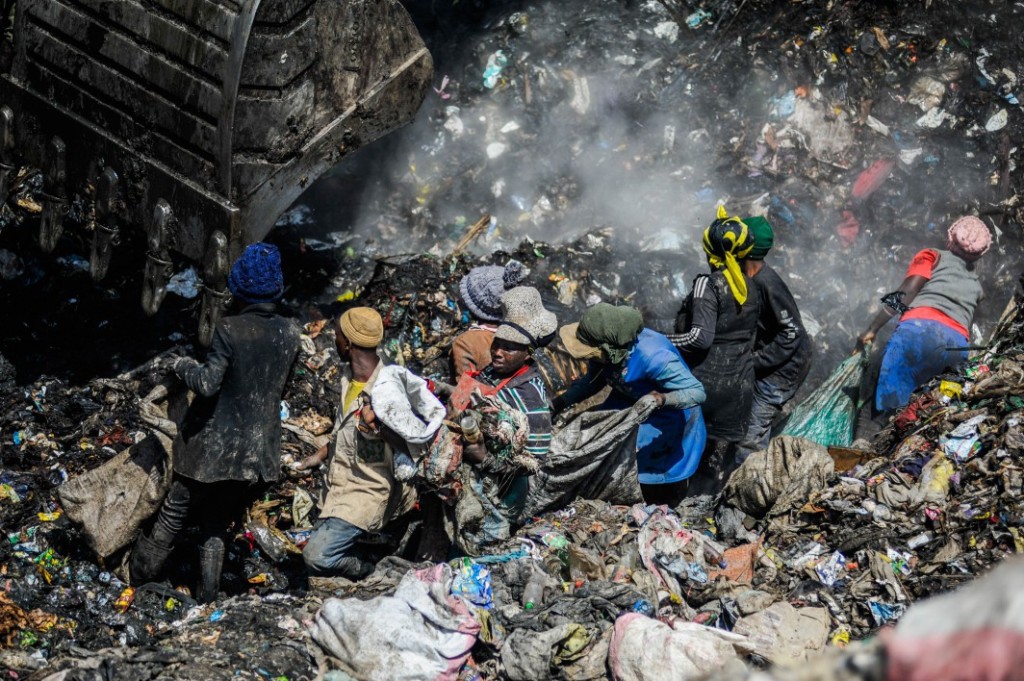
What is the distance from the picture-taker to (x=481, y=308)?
15.4 feet

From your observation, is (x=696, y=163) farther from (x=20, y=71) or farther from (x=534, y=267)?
(x=20, y=71)

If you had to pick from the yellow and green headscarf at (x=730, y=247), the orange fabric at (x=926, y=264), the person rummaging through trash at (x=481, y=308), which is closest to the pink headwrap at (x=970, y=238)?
the orange fabric at (x=926, y=264)

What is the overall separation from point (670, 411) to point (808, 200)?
3.34 metres

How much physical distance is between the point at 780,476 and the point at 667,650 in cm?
165

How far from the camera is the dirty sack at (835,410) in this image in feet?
18.3

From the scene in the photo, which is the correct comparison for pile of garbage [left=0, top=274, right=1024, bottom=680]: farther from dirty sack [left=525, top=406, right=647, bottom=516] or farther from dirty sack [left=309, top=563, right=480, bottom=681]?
dirty sack [left=525, top=406, right=647, bottom=516]

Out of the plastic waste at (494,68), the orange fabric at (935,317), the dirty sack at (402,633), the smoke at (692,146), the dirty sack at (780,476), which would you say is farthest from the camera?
the plastic waste at (494,68)

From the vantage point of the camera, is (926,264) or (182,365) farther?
(926,264)

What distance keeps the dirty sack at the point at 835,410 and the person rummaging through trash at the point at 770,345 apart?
0.20m

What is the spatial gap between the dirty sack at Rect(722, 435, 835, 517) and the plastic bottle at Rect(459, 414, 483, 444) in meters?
1.68

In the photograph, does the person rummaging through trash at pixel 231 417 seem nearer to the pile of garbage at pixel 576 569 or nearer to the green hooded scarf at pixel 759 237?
the pile of garbage at pixel 576 569

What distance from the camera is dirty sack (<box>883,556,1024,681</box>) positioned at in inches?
50.6

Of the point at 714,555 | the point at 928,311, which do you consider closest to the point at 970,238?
the point at 928,311

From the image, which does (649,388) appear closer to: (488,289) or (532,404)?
(532,404)
